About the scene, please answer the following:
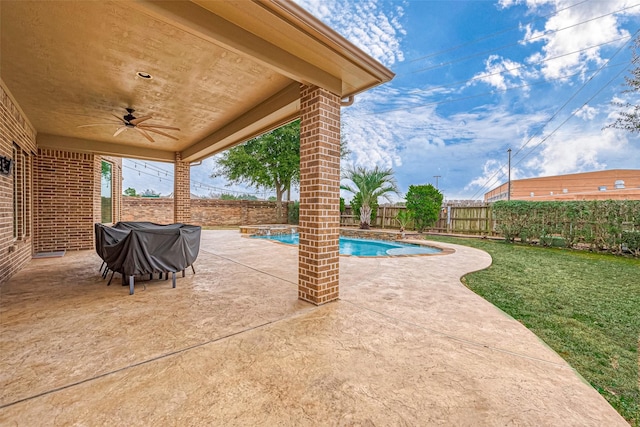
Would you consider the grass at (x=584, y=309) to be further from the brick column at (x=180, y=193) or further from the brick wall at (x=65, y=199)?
the brick wall at (x=65, y=199)

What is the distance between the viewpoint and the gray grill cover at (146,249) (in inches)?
129

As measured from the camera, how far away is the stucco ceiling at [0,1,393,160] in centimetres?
209

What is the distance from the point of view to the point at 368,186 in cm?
1224

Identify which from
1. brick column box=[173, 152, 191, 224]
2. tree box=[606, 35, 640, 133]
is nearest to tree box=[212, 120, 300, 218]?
brick column box=[173, 152, 191, 224]

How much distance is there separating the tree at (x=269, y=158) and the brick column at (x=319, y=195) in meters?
12.4

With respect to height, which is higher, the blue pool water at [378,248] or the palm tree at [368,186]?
the palm tree at [368,186]

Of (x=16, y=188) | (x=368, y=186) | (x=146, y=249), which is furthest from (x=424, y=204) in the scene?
(x=16, y=188)

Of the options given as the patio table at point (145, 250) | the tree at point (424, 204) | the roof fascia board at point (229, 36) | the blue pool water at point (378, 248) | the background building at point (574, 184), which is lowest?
the blue pool water at point (378, 248)

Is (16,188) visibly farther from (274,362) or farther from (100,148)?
(274,362)

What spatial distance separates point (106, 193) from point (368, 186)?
970cm

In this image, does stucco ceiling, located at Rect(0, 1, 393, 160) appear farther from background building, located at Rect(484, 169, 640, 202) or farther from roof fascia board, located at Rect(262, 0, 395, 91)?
background building, located at Rect(484, 169, 640, 202)

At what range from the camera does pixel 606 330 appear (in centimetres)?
251

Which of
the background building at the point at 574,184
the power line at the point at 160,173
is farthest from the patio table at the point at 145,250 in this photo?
the background building at the point at 574,184

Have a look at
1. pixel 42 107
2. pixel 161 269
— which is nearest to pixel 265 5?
pixel 161 269
